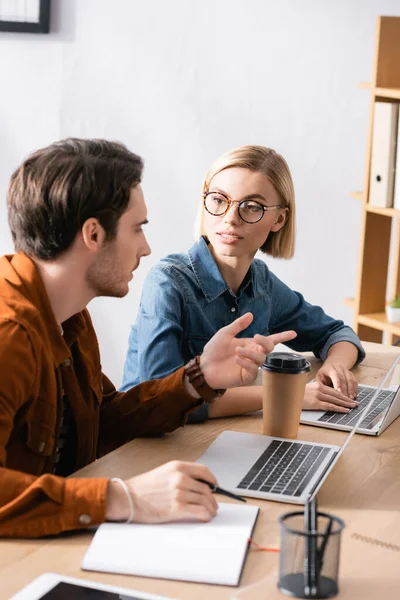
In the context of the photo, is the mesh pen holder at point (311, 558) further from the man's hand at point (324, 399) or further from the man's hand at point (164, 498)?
the man's hand at point (324, 399)

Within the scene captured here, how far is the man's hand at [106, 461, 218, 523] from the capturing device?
122 centimetres

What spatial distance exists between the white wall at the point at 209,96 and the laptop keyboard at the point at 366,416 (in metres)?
1.52

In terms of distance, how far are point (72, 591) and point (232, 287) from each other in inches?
47.3

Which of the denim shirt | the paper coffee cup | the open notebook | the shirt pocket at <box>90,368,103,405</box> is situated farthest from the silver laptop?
the open notebook

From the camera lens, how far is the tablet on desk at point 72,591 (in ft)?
3.42

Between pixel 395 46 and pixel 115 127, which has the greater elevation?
pixel 395 46

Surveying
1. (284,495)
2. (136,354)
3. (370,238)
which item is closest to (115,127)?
(370,238)

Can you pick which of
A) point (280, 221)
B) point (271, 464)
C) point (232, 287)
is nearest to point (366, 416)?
point (271, 464)

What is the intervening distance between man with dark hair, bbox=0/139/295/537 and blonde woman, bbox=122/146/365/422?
180 mm

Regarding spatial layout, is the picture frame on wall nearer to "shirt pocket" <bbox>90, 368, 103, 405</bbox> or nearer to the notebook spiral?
"shirt pocket" <bbox>90, 368, 103, 405</bbox>

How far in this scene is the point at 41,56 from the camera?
3.49 metres

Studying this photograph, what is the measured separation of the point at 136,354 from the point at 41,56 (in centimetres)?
182

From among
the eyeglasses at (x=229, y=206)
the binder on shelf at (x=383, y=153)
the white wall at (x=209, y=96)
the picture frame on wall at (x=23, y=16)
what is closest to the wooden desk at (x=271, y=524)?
the eyeglasses at (x=229, y=206)

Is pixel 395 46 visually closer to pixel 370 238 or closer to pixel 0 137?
pixel 370 238
